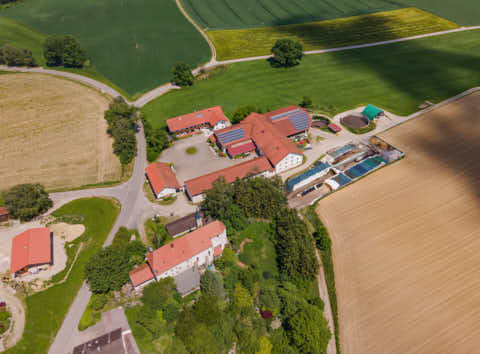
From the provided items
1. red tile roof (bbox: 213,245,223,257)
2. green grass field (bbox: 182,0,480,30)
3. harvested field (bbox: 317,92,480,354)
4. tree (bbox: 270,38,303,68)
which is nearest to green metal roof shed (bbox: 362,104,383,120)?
harvested field (bbox: 317,92,480,354)

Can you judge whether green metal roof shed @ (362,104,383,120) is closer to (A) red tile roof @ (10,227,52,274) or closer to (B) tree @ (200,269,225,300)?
(B) tree @ (200,269,225,300)

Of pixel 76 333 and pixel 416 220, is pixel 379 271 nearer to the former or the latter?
pixel 416 220

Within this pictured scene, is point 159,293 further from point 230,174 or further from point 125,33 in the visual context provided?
point 125,33

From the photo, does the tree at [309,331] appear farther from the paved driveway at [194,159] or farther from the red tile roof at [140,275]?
the paved driveway at [194,159]

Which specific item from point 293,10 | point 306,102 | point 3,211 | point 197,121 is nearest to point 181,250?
point 3,211

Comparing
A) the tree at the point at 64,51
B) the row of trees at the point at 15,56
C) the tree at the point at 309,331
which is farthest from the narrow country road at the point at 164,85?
the tree at the point at 309,331

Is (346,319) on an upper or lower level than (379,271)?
lower

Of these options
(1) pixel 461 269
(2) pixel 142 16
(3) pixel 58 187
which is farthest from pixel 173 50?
(1) pixel 461 269
